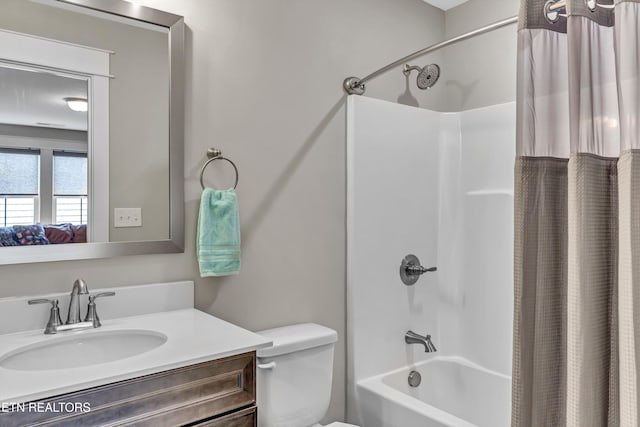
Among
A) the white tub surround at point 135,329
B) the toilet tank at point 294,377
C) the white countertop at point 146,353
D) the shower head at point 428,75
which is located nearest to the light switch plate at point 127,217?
the white tub surround at point 135,329

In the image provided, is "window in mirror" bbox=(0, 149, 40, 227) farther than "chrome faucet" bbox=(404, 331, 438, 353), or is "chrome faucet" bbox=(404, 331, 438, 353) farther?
"chrome faucet" bbox=(404, 331, 438, 353)

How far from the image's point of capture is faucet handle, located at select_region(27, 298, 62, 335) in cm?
143

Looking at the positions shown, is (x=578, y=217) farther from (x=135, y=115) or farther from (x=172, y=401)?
(x=135, y=115)

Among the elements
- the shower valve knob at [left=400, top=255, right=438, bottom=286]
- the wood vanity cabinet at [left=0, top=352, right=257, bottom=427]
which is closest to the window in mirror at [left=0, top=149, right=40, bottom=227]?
the wood vanity cabinet at [left=0, top=352, right=257, bottom=427]

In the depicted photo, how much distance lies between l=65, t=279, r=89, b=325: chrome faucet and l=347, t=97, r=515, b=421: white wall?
125 cm

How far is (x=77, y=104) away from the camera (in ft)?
5.19

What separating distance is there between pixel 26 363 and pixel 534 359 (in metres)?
1.40

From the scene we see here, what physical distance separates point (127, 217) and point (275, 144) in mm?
719

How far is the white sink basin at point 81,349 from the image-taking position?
51.8 inches

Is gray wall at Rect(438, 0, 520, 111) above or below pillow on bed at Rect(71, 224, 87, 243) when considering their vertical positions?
above

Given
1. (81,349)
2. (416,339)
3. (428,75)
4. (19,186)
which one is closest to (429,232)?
(416,339)

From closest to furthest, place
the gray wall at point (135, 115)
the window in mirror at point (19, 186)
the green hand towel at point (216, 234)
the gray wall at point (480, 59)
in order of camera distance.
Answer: the window in mirror at point (19, 186)
the gray wall at point (135, 115)
the green hand towel at point (216, 234)
the gray wall at point (480, 59)

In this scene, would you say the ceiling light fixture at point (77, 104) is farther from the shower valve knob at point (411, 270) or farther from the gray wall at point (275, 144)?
the shower valve knob at point (411, 270)

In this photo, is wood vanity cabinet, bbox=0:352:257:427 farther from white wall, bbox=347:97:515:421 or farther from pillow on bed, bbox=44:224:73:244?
white wall, bbox=347:97:515:421
